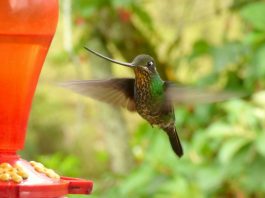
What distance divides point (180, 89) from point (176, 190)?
1.83m

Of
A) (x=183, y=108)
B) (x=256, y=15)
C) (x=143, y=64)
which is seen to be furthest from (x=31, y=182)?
(x=183, y=108)

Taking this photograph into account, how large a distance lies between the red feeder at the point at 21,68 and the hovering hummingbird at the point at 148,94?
7.9 inches

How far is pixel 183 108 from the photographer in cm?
473

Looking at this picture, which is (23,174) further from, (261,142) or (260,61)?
(260,61)

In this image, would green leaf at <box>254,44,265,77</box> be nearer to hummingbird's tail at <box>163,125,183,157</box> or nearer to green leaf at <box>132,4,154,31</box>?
green leaf at <box>132,4,154,31</box>

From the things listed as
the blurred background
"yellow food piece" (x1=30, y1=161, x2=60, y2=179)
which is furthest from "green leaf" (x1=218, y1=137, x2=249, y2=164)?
"yellow food piece" (x1=30, y1=161, x2=60, y2=179)

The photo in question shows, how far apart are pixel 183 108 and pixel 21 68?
2.78 meters

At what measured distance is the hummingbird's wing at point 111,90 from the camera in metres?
2.30

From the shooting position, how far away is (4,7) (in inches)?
76.1

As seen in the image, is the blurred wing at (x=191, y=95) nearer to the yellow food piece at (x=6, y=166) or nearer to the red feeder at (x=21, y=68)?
the red feeder at (x=21, y=68)

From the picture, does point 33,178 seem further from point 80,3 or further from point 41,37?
point 80,3

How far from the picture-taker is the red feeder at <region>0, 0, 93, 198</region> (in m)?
1.87

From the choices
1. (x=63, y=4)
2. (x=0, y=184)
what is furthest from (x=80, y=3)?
(x=0, y=184)

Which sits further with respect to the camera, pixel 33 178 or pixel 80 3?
pixel 80 3
